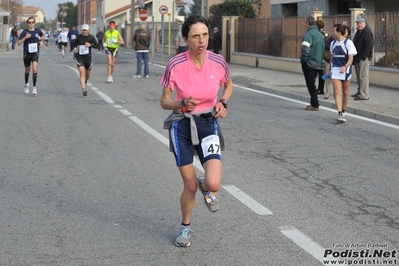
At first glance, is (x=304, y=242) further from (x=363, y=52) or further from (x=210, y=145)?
(x=363, y=52)

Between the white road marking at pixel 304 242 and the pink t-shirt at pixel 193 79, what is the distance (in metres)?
1.29

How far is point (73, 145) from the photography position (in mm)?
11281

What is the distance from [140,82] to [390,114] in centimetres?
1103

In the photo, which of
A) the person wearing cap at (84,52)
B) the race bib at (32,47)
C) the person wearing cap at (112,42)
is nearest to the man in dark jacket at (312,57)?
the person wearing cap at (84,52)

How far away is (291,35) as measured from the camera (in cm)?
2978

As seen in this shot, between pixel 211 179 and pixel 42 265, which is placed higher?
pixel 211 179

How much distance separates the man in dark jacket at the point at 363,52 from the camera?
1725 centimetres

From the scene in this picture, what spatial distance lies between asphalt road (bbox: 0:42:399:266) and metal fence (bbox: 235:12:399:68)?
25.5 ft

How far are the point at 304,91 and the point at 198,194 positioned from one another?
41.5 ft

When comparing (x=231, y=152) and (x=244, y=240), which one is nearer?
(x=244, y=240)

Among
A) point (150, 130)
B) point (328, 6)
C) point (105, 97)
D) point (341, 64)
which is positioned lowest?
point (150, 130)

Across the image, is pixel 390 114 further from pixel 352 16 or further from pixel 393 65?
pixel 352 16

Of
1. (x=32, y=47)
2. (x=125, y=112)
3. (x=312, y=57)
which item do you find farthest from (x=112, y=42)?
(x=312, y=57)

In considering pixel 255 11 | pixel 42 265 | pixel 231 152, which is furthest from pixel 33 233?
pixel 255 11
